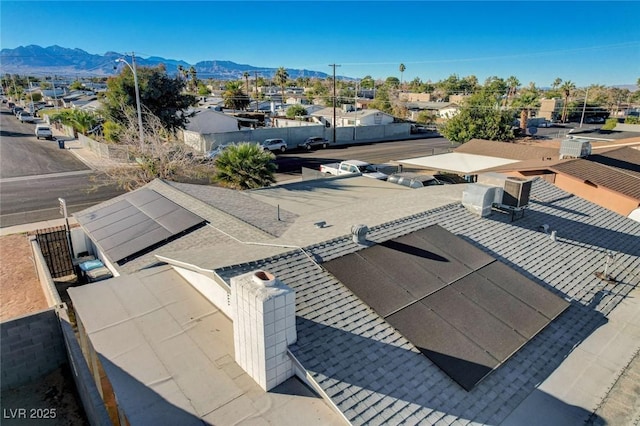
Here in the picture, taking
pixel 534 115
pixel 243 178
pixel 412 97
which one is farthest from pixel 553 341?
pixel 412 97

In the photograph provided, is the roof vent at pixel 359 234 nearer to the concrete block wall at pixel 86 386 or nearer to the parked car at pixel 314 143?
the concrete block wall at pixel 86 386

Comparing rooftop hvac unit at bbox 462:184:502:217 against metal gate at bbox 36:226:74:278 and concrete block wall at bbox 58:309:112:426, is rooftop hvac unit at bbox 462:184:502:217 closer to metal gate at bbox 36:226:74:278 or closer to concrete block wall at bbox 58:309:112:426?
concrete block wall at bbox 58:309:112:426

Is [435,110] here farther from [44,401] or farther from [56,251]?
[44,401]

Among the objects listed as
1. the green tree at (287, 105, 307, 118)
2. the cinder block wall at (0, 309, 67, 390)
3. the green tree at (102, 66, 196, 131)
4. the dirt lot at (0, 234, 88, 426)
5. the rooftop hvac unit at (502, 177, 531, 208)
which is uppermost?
the green tree at (102, 66, 196, 131)

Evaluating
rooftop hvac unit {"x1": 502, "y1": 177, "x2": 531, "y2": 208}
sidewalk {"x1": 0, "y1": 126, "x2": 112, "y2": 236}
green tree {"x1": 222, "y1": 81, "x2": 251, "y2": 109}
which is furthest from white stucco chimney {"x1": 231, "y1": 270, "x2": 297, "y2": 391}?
green tree {"x1": 222, "y1": 81, "x2": 251, "y2": 109}

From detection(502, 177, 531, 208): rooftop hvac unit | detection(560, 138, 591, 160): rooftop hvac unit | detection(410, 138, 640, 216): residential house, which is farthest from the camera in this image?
detection(560, 138, 591, 160): rooftop hvac unit

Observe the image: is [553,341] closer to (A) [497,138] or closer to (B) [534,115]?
(A) [497,138]

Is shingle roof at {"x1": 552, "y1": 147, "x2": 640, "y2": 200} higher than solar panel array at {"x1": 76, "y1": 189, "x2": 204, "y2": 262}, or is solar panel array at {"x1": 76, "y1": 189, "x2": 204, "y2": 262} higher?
shingle roof at {"x1": 552, "y1": 147, "x2": 640, "y2": 200}
